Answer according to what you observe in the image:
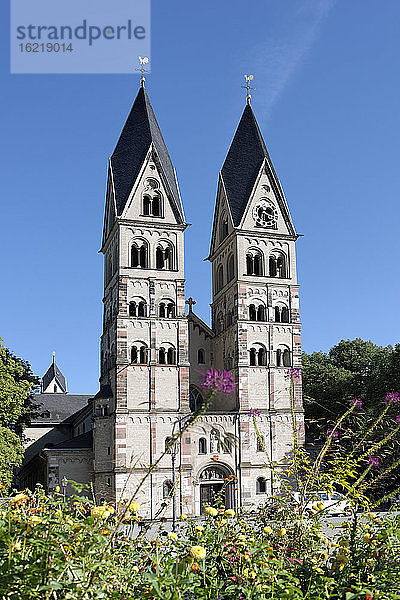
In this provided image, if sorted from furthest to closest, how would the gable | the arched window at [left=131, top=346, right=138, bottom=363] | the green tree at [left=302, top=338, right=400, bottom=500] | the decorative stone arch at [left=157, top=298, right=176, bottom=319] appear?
the green tree at [left=302, top=338, right=400, bottom=500] < the gable < the decorative stone arch at [left=157, top=298, right=176, bottom=319] < the arched window at [left=131, top=346, right=138, bottom=363]

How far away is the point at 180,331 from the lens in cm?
4519

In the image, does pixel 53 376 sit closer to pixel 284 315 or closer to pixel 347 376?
pixel 347 376

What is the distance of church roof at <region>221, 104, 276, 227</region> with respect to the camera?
4956 centimetres

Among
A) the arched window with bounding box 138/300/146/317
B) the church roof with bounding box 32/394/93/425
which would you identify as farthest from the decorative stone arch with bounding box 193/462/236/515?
the church roof with bounding box 32/394/93/425

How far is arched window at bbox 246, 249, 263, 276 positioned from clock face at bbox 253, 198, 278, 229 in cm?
227

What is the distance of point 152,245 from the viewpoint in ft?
152

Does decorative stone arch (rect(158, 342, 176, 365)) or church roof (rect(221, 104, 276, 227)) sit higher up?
church roof (rect(221, 104, 276, 227))

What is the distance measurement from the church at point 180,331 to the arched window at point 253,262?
0.08 metres

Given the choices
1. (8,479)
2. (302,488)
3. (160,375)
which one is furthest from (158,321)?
(302,488)

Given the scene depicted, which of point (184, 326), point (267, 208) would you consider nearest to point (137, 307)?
point (184, 326)

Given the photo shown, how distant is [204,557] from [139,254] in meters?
41.9

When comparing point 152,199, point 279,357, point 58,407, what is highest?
point 152,199

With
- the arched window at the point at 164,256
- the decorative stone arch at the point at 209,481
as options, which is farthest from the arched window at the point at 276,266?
the decorative stone arch at the point at 209,481

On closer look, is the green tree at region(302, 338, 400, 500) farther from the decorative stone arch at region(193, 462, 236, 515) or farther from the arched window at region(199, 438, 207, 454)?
the arched window at region(199, 438, 207, 454)
